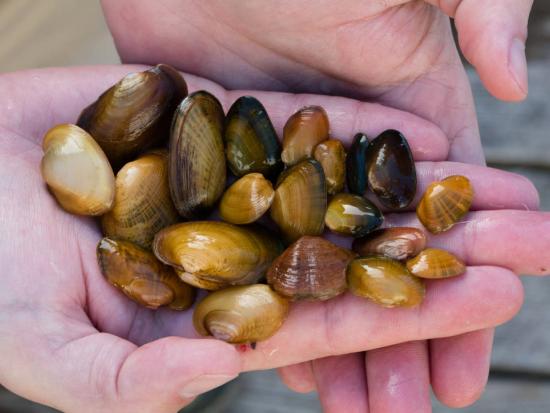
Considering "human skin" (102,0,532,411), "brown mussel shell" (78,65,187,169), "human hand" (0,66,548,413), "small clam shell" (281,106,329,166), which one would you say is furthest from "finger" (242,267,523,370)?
"brown mussel shell" (78,65,187,169)

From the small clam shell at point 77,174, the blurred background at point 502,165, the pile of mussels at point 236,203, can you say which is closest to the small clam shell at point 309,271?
the pile of mussels at point 236,203

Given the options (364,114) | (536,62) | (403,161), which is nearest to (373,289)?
(403,161)

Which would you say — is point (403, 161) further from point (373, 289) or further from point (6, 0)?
point (6, 0)

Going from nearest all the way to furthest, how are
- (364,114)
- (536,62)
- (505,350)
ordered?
(364,114), (505,350), (536,62)

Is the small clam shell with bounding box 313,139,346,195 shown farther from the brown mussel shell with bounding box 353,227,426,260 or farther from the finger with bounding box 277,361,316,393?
the finger with bounding box 277,361,316,393

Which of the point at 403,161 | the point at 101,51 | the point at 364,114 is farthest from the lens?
the point at 101,51

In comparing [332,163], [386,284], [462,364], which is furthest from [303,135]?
[462,364]

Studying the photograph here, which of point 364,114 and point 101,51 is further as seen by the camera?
point 101,51

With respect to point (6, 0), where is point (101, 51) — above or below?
below
